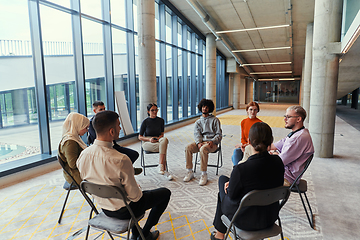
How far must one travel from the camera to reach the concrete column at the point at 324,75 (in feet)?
16.0

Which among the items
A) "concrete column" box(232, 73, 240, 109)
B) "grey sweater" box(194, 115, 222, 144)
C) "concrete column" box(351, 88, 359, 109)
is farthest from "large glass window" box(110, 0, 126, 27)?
"concrete column" box(351, 88, 359, 109)

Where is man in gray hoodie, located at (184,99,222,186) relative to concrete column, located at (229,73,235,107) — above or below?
below

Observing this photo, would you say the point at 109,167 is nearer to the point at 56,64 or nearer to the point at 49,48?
the point at 49,48

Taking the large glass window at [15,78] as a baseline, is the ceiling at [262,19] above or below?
above

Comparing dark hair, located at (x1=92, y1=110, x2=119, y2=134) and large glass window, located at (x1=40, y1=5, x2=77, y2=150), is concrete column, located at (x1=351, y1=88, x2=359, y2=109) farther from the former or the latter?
dark hair, located at (x1=92, y1=110, x2=119, y2=134)

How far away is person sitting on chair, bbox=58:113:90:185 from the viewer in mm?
2396

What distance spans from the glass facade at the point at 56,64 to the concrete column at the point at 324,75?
529cm

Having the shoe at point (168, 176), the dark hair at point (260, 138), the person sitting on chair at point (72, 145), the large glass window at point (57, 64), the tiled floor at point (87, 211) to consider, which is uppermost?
the large glass window at point (57, 64)

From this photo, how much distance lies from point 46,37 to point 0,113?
1887mm

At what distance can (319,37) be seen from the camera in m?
5.01

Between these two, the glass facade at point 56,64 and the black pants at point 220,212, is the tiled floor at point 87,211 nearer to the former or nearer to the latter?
the black pants at point 220,212

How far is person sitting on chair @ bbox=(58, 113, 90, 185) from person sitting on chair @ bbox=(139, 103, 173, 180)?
67.5 inches

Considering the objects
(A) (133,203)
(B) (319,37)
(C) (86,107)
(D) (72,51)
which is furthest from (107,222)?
(B) (319,37)

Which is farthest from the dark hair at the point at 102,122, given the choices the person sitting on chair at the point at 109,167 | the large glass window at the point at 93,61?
the large glass window at the point at 93,61
